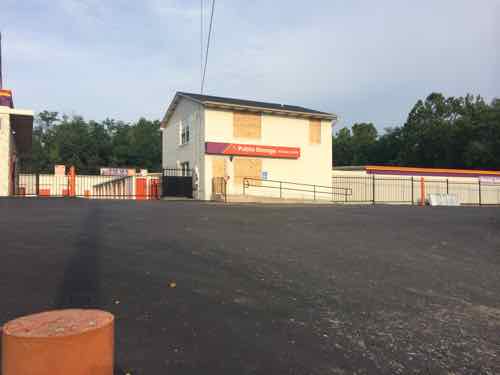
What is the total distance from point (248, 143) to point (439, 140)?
39.3 metres

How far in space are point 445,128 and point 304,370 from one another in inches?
2282

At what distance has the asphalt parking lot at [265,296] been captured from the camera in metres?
3.39

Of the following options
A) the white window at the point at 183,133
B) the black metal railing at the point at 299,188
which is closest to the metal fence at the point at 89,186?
the white window at the point at 183,133

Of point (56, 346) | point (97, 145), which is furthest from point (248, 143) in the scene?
point (97, 145)

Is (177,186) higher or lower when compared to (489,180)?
lower

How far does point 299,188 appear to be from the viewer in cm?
2756

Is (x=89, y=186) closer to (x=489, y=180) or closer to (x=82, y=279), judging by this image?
(x=489, y=180)

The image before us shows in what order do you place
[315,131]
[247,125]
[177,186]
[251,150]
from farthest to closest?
1. [315,131]
2. [177,186]
3. [247,125]
4. [251,150]

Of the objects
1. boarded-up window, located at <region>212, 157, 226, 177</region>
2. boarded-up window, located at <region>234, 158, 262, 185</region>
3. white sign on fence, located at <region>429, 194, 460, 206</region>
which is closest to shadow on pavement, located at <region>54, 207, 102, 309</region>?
boarded-up window, located at <region>212, 157, 226, 177</region>

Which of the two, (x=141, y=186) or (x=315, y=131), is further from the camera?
(x=141, y=186)

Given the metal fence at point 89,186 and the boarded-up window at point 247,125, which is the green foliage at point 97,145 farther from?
the boarded-up window at point 247,125

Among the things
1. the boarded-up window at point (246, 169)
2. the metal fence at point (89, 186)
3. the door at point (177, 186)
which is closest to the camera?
the boarded-up window at point (246, 169)

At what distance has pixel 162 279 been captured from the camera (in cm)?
529

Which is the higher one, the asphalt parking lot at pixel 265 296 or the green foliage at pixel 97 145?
the green foliage at pixel 97 145
